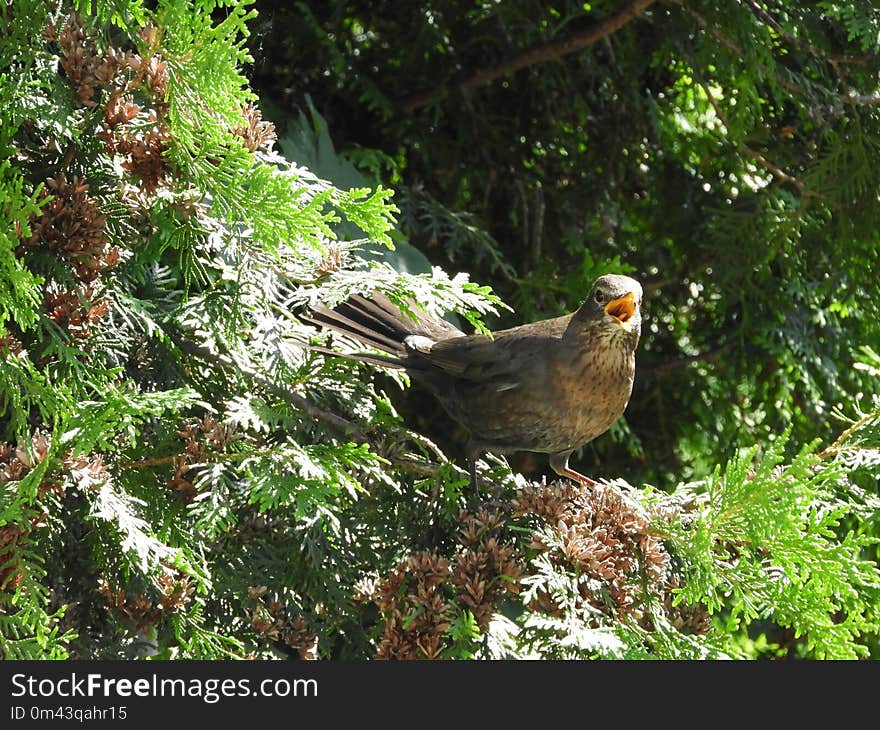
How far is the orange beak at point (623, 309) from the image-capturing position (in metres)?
2.54

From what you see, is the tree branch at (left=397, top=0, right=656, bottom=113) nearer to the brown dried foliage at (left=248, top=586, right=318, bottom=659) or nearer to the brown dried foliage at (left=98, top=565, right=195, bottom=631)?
the brown dried foliage at (left=248, top=586, right=318, bottom=659)

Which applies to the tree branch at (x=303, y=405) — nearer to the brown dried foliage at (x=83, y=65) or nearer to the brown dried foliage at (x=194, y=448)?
the brown dried foliage at (x=194, y=448)

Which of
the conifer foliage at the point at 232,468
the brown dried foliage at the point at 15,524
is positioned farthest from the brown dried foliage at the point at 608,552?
the brown dried foliage at the point at 15,524

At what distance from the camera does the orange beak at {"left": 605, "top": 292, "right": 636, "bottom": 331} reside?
2.54m

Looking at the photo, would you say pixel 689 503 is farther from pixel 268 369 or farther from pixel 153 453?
pixel 153 453

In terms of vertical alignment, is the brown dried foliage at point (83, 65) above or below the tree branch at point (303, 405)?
above

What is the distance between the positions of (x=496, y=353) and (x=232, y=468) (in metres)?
0.98

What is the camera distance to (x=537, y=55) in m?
3.31

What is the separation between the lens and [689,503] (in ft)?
7.40

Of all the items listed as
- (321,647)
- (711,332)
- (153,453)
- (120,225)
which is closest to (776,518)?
(321,647)

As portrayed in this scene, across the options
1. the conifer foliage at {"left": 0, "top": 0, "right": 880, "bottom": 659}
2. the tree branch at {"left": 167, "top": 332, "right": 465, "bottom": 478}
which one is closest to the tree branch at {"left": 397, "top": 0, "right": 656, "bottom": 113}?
the conifer foliage at {"left": 0, "top": 0, "right": 880, "bottom": 659}

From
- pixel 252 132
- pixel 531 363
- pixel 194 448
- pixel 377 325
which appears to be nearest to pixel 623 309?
pixel 531 363

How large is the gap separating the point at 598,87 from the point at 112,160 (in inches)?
88.9

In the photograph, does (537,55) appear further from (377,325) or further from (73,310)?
(73,310)
